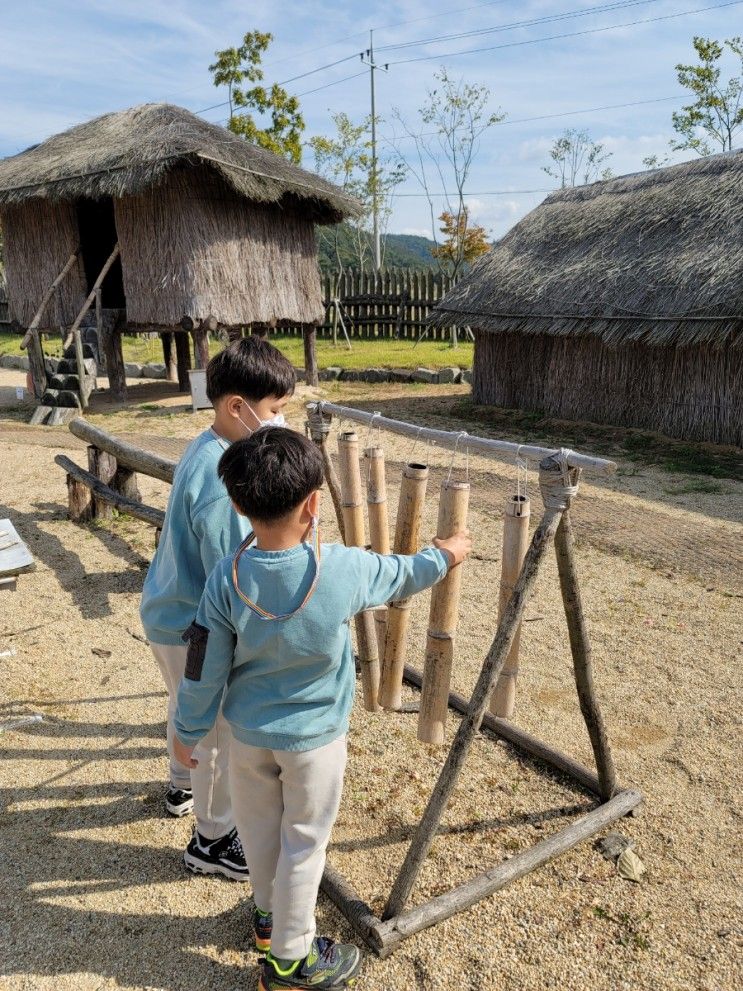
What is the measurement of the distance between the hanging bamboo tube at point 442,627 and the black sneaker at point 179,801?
101cm

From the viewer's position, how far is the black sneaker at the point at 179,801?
2.89m

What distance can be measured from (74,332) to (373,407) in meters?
4.97

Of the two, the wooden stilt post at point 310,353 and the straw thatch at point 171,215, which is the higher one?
the straw thatch at point 171,215

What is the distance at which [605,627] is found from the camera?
4.59 metres

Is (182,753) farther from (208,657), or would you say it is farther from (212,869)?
(212,869)

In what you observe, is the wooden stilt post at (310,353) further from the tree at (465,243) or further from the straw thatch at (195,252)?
the tree at (465,243)

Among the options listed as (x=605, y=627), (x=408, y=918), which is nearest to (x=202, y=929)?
(x=408, y=918)

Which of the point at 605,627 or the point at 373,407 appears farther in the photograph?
the point at 373,407

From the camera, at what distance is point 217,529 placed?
2.11 metres

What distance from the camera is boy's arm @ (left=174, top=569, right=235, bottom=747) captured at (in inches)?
70.4

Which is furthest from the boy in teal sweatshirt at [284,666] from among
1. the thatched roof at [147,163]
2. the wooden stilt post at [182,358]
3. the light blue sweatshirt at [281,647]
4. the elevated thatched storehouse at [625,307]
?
the wooden stilt post at [182,358]

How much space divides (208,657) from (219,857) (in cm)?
117

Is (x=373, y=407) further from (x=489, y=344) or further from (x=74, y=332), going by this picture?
(x=74, y=332)

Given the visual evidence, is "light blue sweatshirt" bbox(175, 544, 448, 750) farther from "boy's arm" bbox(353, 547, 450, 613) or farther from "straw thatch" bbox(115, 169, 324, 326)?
"straw thatch" bbox(115, 169, 324, 326)
